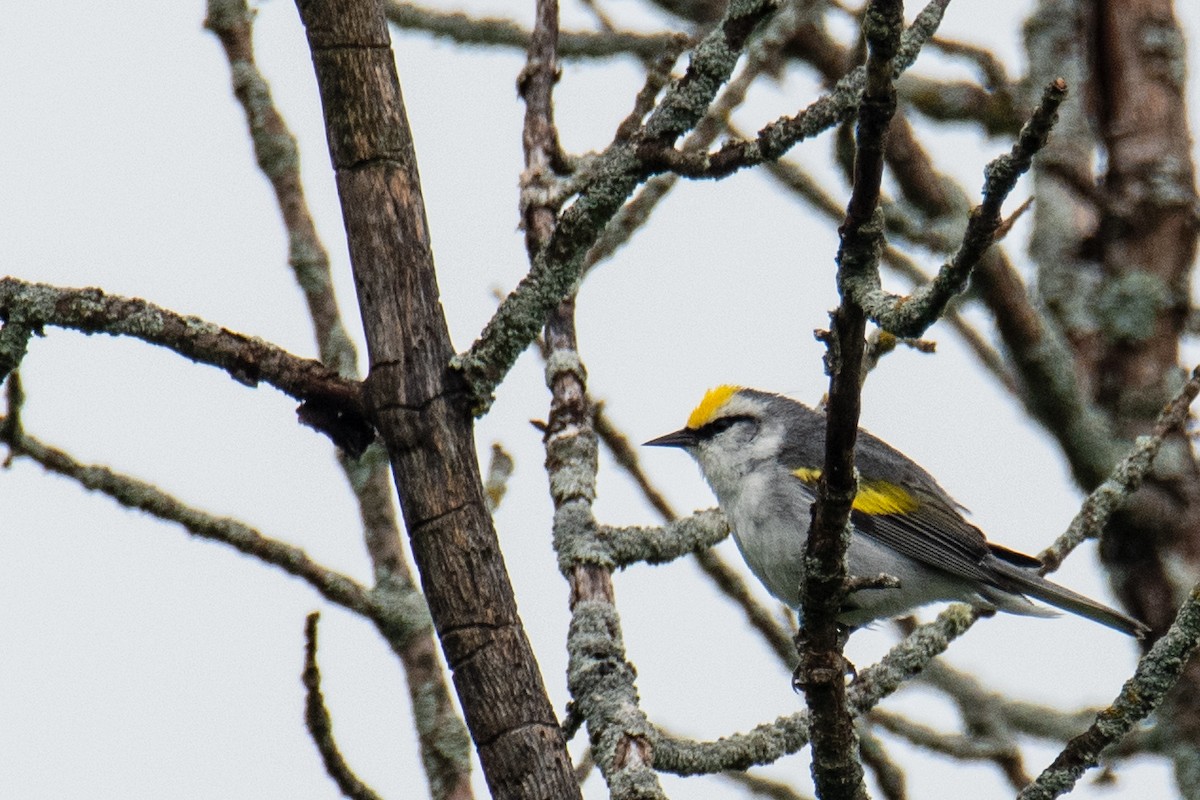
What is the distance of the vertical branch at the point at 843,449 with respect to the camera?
1949 mm

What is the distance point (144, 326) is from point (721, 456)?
379cm

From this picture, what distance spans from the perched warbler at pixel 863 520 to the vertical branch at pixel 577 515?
1310 mm

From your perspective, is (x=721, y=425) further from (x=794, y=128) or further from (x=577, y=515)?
(x=794, y=128)

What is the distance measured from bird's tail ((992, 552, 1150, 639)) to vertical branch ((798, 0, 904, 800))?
8.69ft

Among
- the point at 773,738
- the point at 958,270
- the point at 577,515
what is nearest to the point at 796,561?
the point at 577,515

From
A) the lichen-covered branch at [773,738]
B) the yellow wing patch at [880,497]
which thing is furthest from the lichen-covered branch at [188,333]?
the yellow wing patch at [880,497]

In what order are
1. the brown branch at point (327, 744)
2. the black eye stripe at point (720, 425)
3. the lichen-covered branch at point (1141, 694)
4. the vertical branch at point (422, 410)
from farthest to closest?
the black eye stripe at point (720, 425) < the brown branch at point (327, 744) < the lichen-covered branch at point (1141, 694) < the vertical branch at point (422, 410)

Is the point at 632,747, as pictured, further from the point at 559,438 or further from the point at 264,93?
the point at 264,93

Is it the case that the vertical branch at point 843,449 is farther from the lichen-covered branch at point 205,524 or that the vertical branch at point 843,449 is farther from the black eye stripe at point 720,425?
the black eye stripe at point 720,425

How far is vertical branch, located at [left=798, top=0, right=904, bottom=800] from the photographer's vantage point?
195 cm

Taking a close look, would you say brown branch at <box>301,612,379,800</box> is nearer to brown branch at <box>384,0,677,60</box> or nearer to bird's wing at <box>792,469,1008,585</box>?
bird's wing at <box>792,469,1008,585</box>

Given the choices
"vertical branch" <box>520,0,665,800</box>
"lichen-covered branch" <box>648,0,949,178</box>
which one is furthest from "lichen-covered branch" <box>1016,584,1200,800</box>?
"lichen-covered branch" <box>648,0,949,178</box>

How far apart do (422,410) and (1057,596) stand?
11.1 ft

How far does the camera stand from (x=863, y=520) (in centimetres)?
575
